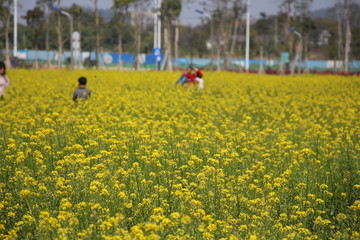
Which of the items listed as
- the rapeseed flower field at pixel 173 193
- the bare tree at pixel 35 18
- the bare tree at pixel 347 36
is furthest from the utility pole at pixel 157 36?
the rapeseed flower field at pixel 173 193

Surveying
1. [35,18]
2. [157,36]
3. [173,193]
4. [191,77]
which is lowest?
[173,193]

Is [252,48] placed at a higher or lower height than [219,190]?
higher

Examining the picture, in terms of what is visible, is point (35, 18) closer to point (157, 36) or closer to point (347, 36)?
point (157, 36)

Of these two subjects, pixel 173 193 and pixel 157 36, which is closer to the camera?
pixel 173 193

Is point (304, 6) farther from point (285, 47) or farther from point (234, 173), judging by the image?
point (234, 173)

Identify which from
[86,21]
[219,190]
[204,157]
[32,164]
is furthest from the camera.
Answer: [86,21]

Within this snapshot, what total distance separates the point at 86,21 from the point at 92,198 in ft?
224

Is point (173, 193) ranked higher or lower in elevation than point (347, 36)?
lower

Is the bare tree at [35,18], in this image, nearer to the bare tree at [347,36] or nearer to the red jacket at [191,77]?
the bare tree at [347,36]

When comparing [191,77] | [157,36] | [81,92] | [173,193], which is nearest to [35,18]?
[157,36]

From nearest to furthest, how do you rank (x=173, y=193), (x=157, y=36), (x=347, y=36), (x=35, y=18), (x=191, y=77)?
(x=173, y=193), (x=191, y=77), (x=157, y=36), (x=347, y=36), (x=35, y=18)

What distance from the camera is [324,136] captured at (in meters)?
9.46

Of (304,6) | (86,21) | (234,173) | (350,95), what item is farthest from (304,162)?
(86,21)

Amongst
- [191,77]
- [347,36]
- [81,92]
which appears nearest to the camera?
[81,92]
